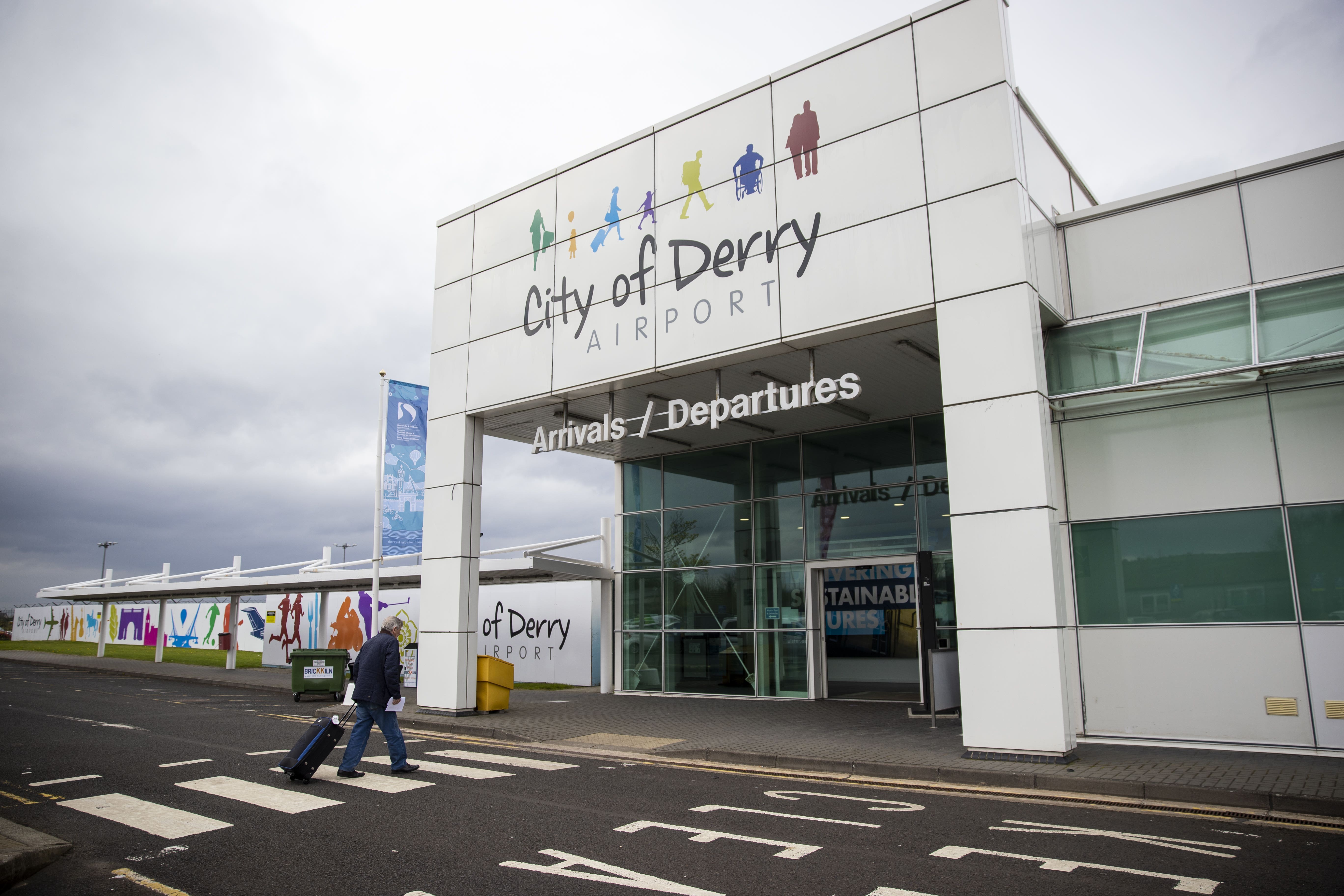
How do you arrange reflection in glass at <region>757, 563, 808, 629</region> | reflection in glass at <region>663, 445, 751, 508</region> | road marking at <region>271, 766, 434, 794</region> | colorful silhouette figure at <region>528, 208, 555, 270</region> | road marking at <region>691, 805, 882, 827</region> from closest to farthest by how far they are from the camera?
road marking at <region>691, 805, 882, 827</region> < road marking at <region>271, 766, 434, 794</region> < colorful silhouette figure at <region>528, 208, 555, 270</region> < reflection in glass at <region>757, 563, 808, 629</region> < reflection in glass at <region>663, 445, 751, 508</region>

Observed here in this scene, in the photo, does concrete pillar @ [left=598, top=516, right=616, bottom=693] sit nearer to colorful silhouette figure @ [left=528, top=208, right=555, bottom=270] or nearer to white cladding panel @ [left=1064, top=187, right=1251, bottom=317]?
colorful silhouette figure @ [left=528, top=208, right=555, bottom=270]

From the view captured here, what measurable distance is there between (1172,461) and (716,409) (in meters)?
6.36

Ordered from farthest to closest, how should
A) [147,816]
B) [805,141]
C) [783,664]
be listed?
1. [783,664]
2. [805,141]
3. [147,816]

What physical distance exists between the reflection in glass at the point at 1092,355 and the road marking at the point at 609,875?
8564 millimetres

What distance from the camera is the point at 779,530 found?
19.1 meters

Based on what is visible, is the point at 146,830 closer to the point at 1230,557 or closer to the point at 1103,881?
the point at 1103,881

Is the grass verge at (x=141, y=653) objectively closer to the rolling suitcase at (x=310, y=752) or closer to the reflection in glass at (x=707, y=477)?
the reflection in glass at (x=707, y=477)

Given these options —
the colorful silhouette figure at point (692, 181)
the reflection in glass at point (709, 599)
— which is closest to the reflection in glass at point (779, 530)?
the reflection in glass at point (709, 599)

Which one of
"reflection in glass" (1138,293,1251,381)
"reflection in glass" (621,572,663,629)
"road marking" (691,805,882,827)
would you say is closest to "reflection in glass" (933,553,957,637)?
"reflection in glass" (1138,293,1251,381)

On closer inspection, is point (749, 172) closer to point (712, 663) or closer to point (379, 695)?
point (379, 695)

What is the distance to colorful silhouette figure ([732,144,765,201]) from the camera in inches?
522

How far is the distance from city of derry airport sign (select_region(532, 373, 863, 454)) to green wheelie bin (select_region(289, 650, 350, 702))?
8660mm

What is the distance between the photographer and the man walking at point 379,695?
9.55 metres

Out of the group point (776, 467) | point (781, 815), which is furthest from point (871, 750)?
point (776, 467)
